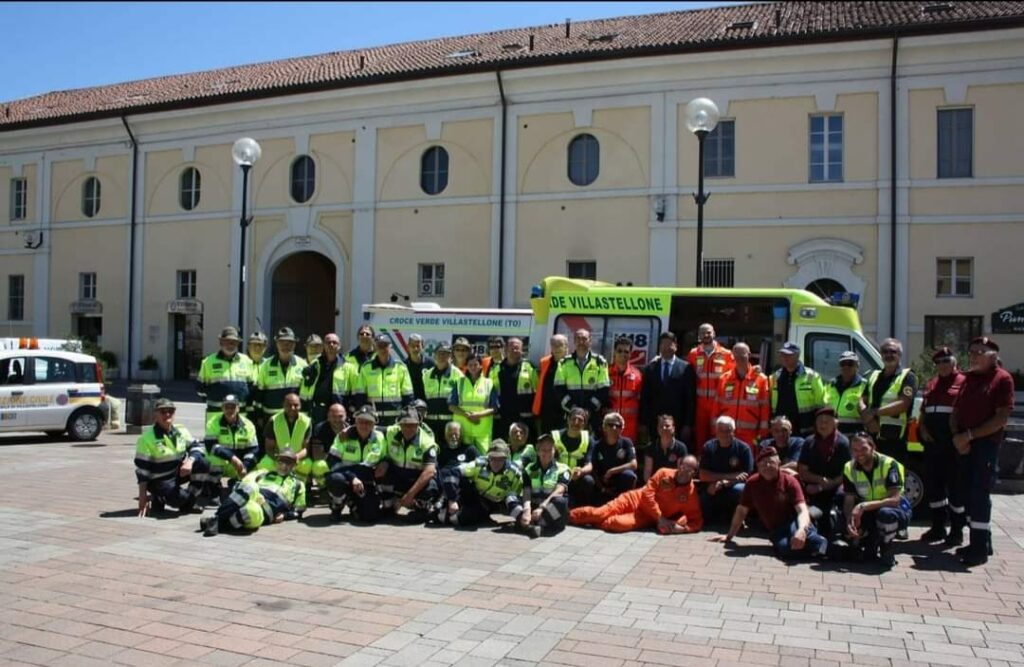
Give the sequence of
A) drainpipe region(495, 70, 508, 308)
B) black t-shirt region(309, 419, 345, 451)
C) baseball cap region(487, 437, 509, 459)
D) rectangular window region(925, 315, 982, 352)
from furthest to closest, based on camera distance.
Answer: drainpipe region(495, 70, 508, 308) → rectangular window region(925, 315, 982, 352) → black t-shirt region(309, 419, 345, 451) → baseball cap region(487, 437, 509, 459)

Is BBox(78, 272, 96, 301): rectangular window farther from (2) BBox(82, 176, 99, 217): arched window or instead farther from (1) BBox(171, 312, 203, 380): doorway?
(1) BBox(171, 312, 203, 380): doorway

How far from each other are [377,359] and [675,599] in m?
5.05

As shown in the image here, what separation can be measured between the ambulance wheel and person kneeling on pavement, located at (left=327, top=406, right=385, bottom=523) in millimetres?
9073

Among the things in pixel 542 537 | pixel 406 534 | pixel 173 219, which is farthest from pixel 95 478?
pixel 173 219

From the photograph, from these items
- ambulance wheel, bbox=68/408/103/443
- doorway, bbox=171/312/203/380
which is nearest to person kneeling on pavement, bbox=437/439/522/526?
ambulance wheel, bbox=68/408/103/443

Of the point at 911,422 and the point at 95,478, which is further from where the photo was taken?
the point at 95,478

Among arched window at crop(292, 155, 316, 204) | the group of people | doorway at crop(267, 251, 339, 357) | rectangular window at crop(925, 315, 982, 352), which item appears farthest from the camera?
doorway at crop(267, 251, 339, 357)

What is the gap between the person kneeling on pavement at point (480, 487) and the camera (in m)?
9.50

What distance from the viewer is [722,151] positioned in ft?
74.7

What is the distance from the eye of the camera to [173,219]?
3012 cm

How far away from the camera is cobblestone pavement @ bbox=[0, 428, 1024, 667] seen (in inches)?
219


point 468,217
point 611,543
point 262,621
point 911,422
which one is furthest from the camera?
point 468,217

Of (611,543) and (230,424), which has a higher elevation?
(230,424)

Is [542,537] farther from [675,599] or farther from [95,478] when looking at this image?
[95,478]
